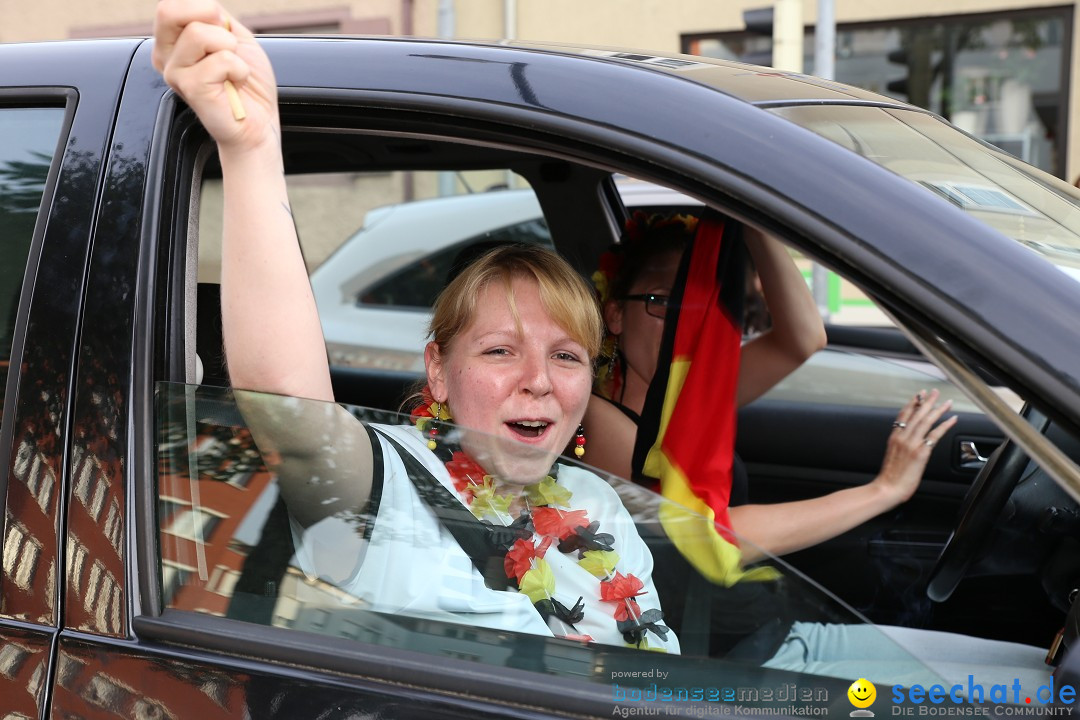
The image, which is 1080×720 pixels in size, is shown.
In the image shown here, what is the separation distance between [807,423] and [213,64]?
2307mm

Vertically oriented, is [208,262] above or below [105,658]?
above

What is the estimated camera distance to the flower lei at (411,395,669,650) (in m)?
1.19

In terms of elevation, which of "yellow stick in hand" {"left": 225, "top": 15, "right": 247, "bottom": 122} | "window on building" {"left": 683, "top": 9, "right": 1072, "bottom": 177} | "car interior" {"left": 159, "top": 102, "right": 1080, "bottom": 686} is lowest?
"car interior" {"left": 159, "top": 102, "right": 1080, "bottom": 686}

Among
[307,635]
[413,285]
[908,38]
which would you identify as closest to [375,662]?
[307,635]

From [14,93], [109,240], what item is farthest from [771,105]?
[14,93]

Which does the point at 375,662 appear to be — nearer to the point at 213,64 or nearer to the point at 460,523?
the point at 460,523

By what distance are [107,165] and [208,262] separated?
319 mm

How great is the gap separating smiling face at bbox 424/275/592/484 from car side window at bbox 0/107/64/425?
0.66 metres

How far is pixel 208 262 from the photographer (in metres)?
1.55

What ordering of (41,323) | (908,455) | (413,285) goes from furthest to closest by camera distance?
(413,285) → (908,455) → (41,323)

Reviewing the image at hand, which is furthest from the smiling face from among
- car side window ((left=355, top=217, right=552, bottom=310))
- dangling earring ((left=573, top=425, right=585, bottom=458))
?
car side window ((left=355, top=217, right=552, bottom=310))

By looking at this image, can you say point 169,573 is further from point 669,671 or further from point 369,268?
point 369,268

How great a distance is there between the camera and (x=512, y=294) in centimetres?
172

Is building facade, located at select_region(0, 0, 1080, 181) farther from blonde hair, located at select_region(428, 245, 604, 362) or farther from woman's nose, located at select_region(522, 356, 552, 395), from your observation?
woman's nose, located at select_region(522, 356, 552, 395)
